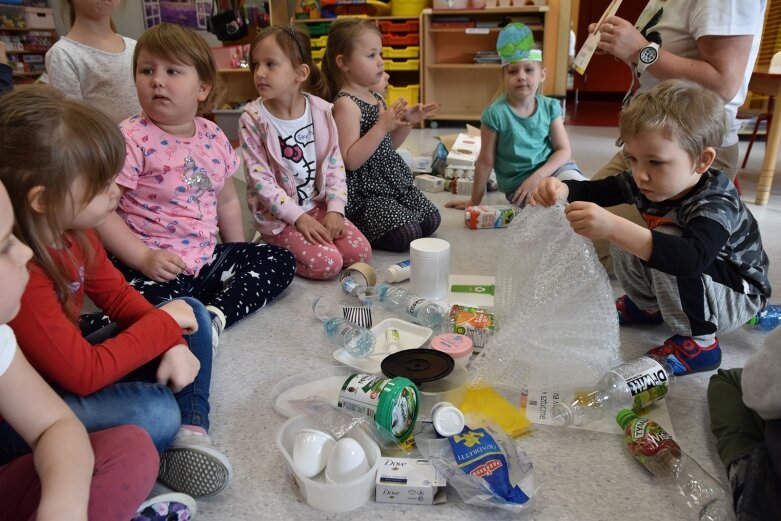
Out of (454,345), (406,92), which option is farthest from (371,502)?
(406,92)

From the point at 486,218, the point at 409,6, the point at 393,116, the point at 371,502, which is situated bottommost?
the point at 371,502

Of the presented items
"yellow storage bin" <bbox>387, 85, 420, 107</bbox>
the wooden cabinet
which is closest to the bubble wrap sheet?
the wooden cabinet

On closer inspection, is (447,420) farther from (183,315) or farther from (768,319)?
(768,319)

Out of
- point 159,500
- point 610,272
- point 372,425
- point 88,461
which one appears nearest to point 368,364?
point 372,425

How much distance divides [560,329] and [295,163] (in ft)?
3.30

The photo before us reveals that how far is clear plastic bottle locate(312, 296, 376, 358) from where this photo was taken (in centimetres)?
125

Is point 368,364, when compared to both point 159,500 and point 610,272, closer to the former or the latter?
point 159,500

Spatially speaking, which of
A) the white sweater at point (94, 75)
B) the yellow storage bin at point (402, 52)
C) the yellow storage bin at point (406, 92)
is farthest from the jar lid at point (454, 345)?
the yellow storage bin at point (402, 52)

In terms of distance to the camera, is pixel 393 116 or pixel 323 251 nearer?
pixel 323 251

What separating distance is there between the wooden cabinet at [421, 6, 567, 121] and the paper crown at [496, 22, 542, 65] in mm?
2132

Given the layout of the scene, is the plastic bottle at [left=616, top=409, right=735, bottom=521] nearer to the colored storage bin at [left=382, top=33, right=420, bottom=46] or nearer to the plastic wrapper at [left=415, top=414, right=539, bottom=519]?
the plastic wrapper at [left=415, top=414, right=539, bottom=519]

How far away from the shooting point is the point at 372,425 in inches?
37.4

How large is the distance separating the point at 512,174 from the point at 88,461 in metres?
1.77

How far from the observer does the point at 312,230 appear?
5.57 feet
